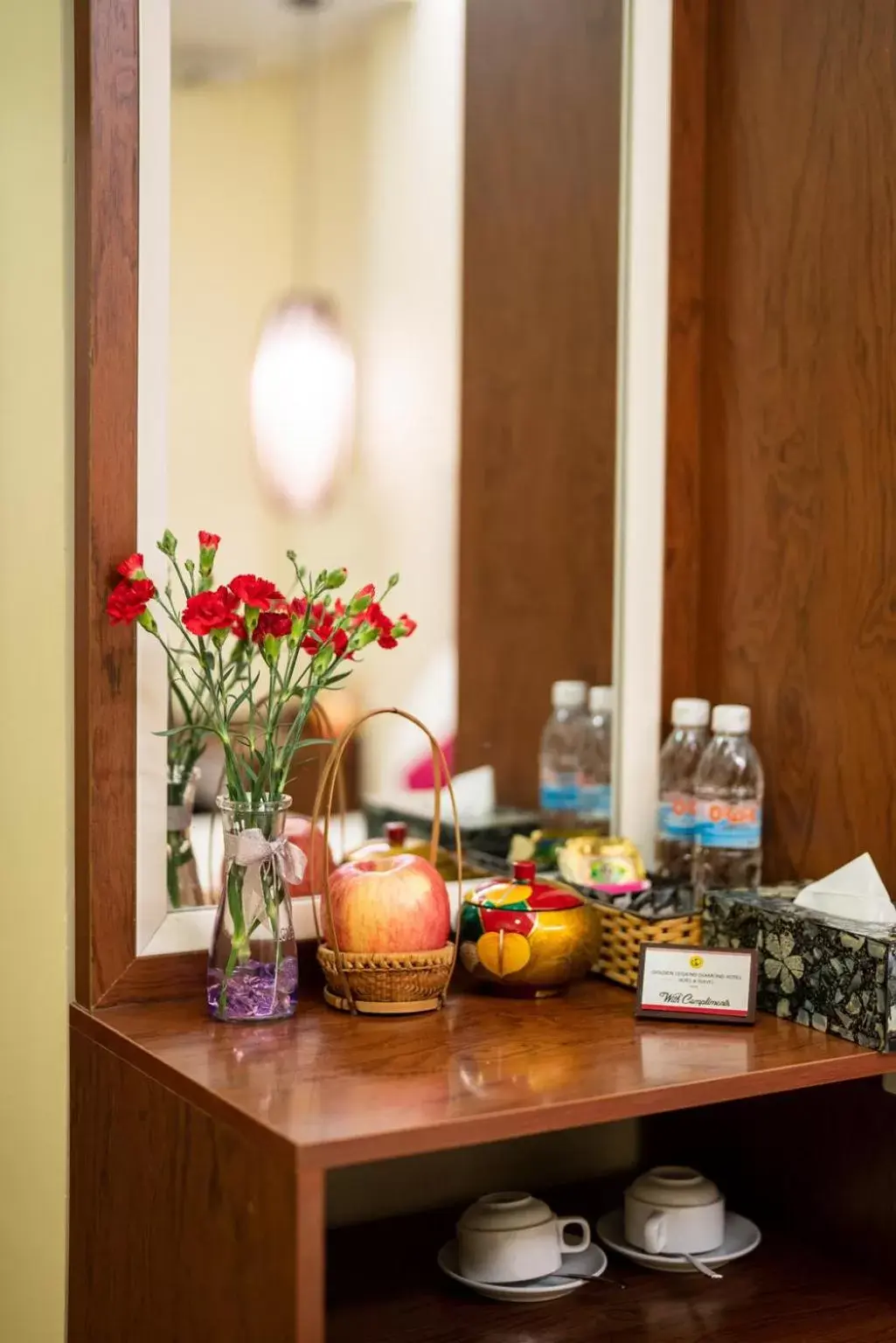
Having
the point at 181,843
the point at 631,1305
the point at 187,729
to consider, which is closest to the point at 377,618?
the point at 187,729

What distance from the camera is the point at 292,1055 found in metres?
1.36

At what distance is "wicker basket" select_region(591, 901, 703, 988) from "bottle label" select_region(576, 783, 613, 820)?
0.89 feet

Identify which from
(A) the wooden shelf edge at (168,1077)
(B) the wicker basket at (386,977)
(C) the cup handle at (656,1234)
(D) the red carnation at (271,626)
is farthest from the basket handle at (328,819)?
(C) the cup handle at (656,1234)

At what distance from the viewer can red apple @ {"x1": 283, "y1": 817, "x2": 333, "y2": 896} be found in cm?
164

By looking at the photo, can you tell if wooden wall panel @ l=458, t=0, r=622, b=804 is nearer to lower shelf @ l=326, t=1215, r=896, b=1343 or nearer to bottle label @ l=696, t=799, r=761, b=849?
bottle label @ l=696, t=799, r=761, b=849

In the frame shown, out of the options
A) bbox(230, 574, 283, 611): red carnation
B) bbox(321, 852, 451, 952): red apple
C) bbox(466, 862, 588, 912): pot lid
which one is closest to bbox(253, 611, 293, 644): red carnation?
bbox(230, 574, 283, 611): red carnation

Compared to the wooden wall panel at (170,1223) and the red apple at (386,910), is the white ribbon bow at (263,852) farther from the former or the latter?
the wooden wall panel at (170,1223)

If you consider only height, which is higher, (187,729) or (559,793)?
(187,729)

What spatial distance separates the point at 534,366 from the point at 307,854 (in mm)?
803

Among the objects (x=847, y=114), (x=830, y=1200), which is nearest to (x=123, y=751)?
(x=830, y=1200)

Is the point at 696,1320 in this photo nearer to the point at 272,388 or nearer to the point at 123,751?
the point at 123,751

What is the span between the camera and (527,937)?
1547 mm

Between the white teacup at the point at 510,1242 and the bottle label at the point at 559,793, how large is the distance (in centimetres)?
58

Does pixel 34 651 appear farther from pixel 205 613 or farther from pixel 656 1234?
pixel 656 1234
